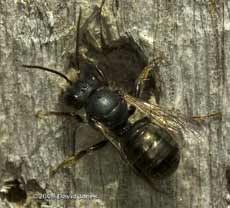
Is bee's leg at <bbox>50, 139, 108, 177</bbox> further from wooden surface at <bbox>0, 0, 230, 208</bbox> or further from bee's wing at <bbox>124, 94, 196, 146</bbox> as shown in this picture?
bee's wing at <bbox>124, 94, 196, 146</bbox>

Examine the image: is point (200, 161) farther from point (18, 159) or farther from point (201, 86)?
point (18, 159)

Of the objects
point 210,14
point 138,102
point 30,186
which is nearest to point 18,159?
point 30,186

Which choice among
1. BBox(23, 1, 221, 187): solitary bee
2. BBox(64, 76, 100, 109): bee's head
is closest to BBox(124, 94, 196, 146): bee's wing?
BBox(23, 1, 221, 187): solitary bee

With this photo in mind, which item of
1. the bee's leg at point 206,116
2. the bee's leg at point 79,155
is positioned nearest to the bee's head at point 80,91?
the bee's leg at point 79,155

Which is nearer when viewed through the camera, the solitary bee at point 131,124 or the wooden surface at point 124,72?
the wooden surface at point 124,72

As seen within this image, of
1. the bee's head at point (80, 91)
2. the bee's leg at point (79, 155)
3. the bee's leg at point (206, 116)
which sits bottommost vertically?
the bee's leg at point (79, 155)

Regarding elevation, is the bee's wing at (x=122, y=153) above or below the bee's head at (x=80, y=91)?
below

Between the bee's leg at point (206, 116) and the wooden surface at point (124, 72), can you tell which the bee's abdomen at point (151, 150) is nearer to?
the wooden surface at point (124, 72)

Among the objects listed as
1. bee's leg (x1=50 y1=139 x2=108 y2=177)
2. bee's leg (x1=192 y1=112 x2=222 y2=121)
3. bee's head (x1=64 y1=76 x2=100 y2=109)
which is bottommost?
bee's leg (x1=50 y1=139 x2=108 y2=177)
